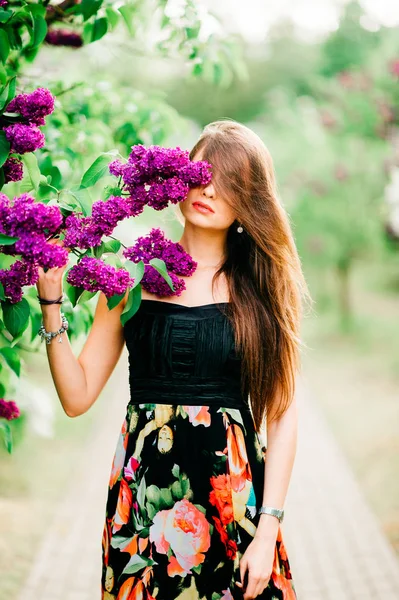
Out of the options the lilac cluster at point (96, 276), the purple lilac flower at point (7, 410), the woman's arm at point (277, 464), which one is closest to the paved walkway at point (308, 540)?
the purple lilac flower at point (7, 410)

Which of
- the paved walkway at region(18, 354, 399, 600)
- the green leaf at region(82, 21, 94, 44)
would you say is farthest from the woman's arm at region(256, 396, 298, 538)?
the paved walkway at region(18, 354, 399, 600)

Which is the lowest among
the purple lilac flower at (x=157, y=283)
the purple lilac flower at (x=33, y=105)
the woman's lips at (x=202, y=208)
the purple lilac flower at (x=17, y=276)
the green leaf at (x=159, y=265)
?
the purple lilac flower at (x=157, y=283)

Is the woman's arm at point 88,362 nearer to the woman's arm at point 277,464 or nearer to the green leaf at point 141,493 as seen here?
the green leaf at point 141,493

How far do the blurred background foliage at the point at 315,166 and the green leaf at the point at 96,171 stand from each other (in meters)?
0.08

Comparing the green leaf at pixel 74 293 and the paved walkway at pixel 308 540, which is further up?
the green leaf at pixel 74 293

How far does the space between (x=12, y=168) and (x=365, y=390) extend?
9542mm

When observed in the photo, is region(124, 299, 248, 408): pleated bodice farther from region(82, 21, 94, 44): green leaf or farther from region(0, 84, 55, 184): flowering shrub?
region(82, 21, 94, 44): green leaf

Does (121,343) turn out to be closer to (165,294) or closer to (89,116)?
(165,294)

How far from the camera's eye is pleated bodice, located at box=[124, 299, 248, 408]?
85.7 inches

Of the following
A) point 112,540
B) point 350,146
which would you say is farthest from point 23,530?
point 350,146

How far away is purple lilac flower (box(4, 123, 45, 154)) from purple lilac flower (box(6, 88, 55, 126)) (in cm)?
4

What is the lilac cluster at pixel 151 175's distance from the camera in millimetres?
1714

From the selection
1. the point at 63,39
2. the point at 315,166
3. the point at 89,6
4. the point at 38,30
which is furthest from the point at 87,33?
the point at 315,166

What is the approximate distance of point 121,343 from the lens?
7.60ft
